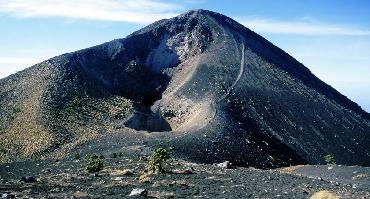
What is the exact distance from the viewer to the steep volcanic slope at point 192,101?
79375mm

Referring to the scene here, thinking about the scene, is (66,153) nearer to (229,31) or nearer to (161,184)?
(161,184)

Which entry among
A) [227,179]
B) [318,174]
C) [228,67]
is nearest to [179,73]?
[228,67]

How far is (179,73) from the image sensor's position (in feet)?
381

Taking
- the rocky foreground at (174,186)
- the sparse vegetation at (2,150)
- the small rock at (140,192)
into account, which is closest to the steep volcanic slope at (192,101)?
the sparse vegetation at (2,150)

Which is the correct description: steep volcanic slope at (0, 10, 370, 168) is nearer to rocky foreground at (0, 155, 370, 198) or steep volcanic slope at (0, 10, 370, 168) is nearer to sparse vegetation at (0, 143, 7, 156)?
sparse vegetation at (0, 143, 7, 156)

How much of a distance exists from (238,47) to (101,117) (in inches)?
1946

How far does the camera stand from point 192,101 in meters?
99.2

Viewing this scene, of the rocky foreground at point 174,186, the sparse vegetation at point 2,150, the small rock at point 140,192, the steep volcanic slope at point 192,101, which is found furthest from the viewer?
the steep volcanic slope at point 192,101

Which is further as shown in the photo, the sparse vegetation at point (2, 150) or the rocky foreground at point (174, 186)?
the sparse vegetation at point (2, 150)

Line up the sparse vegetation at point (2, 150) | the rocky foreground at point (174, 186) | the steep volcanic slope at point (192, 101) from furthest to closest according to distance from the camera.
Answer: the steep volcanic slope at point (192, 101)
the sparse vegetation at point (2, 150)
the rocky foreground at point (174, 186)

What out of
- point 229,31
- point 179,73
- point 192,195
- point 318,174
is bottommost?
point 318,174

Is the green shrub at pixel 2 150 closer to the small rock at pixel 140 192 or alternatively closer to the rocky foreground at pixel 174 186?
the rocky foreground at pixel 174 186

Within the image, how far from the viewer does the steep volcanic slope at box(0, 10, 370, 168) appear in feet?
260

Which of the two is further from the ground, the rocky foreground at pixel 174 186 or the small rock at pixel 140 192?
the small rock at pixel 140 192
